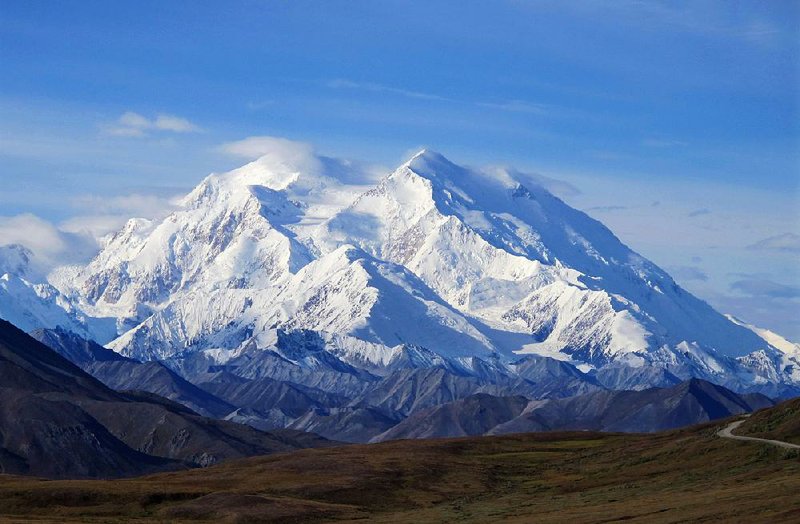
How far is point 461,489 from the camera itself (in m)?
158

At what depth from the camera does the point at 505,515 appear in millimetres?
125250

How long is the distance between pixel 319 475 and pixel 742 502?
221 feet

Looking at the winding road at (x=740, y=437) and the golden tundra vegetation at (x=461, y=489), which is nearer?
the golden tundra vegetation at (x=461, y=489)

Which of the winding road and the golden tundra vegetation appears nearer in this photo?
the golden tundra vegetation

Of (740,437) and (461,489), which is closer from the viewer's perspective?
(740,437)

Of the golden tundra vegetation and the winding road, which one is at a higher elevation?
the winding road

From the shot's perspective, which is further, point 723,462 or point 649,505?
point 723,462

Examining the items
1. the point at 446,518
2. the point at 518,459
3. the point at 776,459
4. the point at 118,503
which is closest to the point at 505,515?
the point at 446,518

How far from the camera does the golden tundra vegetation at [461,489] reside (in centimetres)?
11371

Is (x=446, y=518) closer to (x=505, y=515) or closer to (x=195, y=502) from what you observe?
(x=505, y=515)

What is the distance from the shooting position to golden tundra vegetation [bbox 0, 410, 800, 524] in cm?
11371

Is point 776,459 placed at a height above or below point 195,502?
above

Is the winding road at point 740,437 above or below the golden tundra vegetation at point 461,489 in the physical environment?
above

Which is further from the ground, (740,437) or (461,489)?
(740,437)
